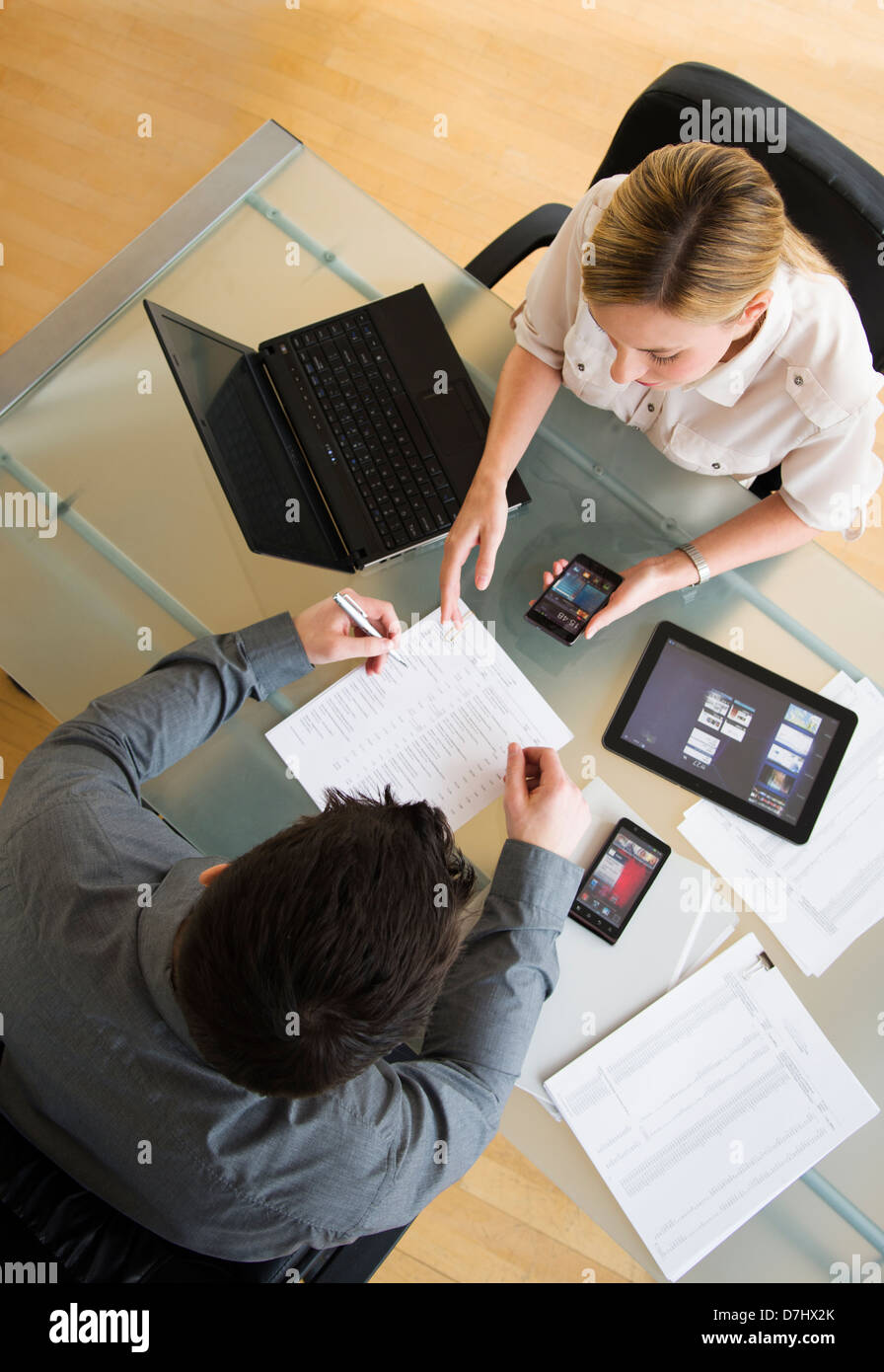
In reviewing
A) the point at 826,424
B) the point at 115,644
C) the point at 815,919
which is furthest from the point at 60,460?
the point at 815,919

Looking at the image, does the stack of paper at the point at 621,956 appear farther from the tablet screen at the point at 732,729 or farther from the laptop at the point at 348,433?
the laptop at the point at 348,433

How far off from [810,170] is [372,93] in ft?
5.57

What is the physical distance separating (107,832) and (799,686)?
909 mm

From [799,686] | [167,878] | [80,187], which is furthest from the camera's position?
[80,187]

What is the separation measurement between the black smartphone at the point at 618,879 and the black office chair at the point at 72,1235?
559 mm

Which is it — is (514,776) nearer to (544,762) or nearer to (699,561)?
(544,762)

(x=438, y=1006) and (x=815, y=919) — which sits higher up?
(x=815, y=919)

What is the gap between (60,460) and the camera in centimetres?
130

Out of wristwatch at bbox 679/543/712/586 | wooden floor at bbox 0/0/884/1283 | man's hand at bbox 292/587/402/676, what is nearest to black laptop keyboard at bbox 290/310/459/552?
man's hand at bbox 292/587/402/676

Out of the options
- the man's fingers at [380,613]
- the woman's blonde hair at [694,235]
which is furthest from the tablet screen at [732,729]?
the woman's blonde hair at [694,235]

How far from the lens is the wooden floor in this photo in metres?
2.30

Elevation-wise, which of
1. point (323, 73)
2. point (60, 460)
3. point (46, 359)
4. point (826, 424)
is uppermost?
point (323, 73)

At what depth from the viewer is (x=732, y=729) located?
117 cm

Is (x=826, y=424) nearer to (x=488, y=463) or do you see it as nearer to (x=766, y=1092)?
(x=488, y=463)
